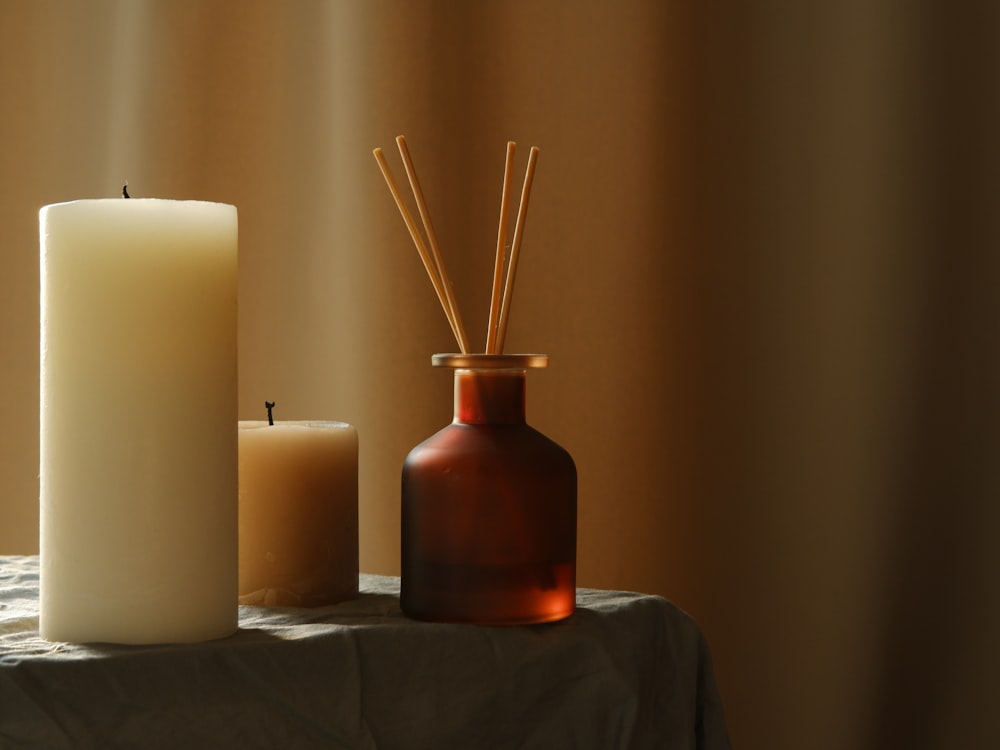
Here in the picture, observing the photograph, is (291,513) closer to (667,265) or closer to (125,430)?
(125,430)

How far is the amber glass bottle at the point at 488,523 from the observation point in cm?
55

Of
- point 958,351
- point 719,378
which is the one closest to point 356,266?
point 719,378

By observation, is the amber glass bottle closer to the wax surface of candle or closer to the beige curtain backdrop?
the wax surface of candle

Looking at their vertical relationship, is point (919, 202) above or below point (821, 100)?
below

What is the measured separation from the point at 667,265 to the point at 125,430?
2.65 ft

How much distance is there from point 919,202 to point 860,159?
7cm

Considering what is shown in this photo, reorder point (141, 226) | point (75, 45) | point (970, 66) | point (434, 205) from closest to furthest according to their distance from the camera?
point (141, 226), point (970, 66), point (434, 205), point (75, 45)

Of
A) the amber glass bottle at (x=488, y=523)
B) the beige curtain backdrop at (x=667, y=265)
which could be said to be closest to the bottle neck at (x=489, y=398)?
the amber glass bottle at (x=488, y=523)

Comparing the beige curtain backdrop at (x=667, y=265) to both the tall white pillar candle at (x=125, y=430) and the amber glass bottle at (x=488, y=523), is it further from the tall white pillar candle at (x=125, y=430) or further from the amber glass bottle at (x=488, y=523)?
the tall white pillar candle at (x=125, y=430)

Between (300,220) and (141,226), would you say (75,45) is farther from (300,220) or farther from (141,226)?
(141,226)

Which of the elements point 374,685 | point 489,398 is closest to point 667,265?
point 489,398

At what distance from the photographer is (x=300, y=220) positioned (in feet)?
4.52

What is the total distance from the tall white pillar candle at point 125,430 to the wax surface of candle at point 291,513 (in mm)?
80

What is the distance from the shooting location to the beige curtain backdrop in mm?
1110
